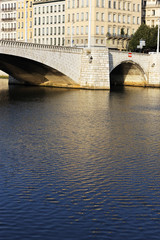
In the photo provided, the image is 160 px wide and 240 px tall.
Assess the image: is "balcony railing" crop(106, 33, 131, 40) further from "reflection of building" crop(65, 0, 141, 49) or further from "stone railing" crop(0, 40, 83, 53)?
"stone railing" crop(0, 40, 83, 53)

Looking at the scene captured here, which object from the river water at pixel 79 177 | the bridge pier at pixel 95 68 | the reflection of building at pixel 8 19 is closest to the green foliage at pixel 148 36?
the bridge pier at pixel 95 68

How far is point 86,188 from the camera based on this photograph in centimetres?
1948

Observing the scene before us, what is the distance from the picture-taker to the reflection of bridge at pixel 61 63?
199 feet

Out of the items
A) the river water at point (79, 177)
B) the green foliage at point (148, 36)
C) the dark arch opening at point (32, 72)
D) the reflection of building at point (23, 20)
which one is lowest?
the river water at point (79, 177)

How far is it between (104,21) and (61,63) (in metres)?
42.9

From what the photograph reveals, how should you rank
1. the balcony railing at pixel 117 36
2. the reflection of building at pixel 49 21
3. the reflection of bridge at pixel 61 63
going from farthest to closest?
the reflection of building at pixel 49 21 < the balcony railing at pixel 117 36 < the reflection of bridge at pixel 61 63

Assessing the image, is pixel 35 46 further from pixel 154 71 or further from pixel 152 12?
pixel 152 12

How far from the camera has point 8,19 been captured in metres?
124

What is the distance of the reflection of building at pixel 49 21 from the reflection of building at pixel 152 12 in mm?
17545

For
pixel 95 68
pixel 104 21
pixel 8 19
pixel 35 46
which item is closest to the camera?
pixel 35 46

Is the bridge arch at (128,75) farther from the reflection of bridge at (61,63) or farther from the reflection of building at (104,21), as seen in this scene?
the reflection of building at (104,21)

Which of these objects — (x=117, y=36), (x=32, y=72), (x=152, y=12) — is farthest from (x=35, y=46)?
(x=152, y=12)

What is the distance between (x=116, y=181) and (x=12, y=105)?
28452mm

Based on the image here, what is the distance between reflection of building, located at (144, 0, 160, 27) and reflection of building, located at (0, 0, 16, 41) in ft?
95.7
